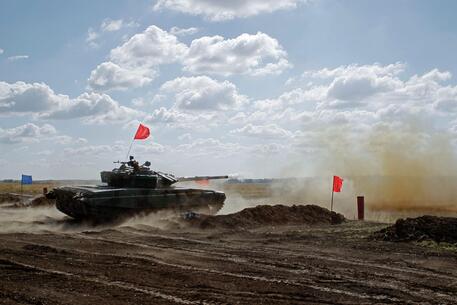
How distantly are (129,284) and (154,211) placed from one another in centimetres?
1313

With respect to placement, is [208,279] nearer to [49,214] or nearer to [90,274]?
[90,274]

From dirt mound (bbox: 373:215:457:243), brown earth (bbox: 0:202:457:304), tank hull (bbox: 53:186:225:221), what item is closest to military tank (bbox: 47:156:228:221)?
tank hull (bbox: 53:186:225:221)

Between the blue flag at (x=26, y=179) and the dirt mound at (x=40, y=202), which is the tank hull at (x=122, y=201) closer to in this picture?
the dirt mound at (x=40, y=202)

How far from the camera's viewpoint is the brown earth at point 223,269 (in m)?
8.41

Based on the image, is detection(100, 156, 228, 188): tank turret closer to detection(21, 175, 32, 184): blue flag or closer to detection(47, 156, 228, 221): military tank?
detection(47, 156, 228, 221): military tank

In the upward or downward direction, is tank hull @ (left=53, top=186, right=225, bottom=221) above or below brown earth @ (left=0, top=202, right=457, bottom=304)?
above

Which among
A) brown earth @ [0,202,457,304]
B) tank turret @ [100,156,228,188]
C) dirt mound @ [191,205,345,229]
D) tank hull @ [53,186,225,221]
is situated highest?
tank turret @ [100,156,228,188]

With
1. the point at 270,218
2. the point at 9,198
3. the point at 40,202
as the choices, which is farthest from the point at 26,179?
the point at 270,218

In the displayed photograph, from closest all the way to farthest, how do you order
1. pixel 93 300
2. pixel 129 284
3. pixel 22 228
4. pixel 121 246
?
1. pixel 93 300
2. pixel 129 284
3. pixel 121 246
4. pixel 22 228

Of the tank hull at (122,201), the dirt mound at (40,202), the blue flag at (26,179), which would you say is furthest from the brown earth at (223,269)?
the blue flag at (26,179)

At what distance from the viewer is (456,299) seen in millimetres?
8391

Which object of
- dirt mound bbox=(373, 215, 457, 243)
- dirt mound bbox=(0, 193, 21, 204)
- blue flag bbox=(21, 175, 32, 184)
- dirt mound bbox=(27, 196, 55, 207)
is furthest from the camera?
blue flag bbox=(21, 175, 32, 184)

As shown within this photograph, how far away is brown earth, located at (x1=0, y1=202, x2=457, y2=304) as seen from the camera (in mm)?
8414

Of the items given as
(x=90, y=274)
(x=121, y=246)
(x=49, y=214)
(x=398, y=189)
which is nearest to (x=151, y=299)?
(x=90, y=274)
